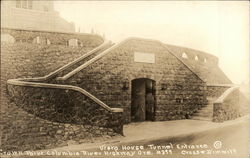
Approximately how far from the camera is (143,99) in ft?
30.8

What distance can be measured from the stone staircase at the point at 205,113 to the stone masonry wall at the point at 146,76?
0.16m

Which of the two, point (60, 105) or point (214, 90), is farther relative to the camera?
point (214, 90)

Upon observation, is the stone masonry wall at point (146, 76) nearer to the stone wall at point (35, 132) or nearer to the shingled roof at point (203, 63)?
the shingled roof at point (203, 63)

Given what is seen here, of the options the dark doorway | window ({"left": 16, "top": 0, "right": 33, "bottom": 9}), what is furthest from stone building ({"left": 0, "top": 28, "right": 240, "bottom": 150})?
window ({"left": 16, "top": 0, "right": 33, "bottom": 9})

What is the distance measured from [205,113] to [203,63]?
263 centimetres

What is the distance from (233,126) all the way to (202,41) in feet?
8.19

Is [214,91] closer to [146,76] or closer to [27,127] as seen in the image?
[146,76]

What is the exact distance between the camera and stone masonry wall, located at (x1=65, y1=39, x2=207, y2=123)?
27.2 ft

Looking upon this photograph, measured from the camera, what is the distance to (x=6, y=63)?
7.89 metres

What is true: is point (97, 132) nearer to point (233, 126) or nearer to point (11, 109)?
point (11, 109)

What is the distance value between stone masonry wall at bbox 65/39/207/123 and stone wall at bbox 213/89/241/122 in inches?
25.0

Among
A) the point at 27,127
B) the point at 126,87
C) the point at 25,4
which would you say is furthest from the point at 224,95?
the point at 25,4

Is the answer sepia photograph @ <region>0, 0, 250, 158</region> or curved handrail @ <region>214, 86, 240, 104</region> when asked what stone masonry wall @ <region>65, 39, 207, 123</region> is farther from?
curved handrail @ <region>214, 86, 240, 104</region>

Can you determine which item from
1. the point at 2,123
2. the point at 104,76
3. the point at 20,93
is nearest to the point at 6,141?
the point at 2,123
